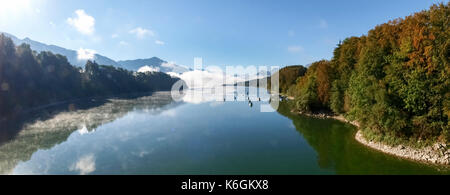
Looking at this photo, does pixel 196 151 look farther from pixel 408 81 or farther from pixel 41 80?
pixel 41 80

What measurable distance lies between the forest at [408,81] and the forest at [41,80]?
2600 inches

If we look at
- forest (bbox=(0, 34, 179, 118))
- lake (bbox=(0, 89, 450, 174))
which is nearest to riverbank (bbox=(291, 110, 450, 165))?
lake (bbox=(0, 89, 450, 174))

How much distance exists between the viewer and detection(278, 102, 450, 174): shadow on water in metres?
15.4

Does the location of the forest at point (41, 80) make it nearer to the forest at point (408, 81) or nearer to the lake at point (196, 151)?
the lake at point (196, 151)

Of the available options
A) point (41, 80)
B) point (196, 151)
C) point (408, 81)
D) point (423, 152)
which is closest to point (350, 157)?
point (423, 152)

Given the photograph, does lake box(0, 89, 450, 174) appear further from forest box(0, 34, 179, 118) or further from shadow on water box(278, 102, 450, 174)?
forest box(0, 34, 179, 118)

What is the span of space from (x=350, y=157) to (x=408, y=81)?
319 inches

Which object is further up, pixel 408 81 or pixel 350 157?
pixel 408 81

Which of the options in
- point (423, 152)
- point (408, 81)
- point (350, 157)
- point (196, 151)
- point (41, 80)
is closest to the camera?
point (423, 152)

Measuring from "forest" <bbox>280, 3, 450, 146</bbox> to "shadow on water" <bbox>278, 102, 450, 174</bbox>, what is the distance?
2.40 m

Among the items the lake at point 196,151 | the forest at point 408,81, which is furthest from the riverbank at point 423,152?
the lake at point 196,151

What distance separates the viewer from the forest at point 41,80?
5232 cm

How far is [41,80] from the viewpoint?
68312mm
